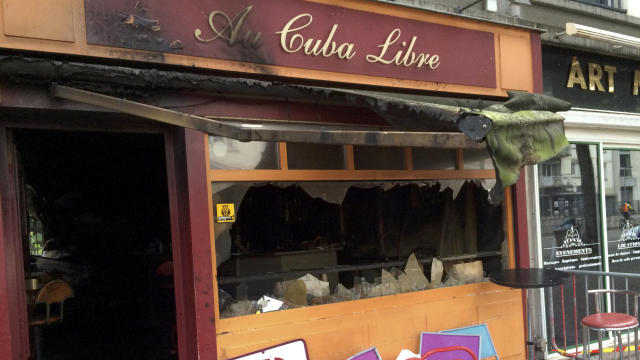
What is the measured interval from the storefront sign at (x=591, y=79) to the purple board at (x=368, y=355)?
14.2 feet

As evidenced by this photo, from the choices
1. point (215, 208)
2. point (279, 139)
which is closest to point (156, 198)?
point (215, 208)

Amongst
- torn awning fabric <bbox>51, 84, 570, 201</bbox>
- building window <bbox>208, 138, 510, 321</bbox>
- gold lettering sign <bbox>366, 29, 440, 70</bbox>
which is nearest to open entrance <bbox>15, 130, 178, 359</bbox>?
building window <bbox>208, 138, 510, 321</bbox>

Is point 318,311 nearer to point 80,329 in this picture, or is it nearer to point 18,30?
point 18,30

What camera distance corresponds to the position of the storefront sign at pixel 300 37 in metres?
3.81

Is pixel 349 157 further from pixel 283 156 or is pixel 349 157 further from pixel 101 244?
pixel 101 244

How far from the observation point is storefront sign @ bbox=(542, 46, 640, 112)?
21.9 feet

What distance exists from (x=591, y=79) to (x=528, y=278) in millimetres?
3595

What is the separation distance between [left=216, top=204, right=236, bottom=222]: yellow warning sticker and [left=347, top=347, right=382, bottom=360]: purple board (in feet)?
5.39

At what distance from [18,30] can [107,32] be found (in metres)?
0.58

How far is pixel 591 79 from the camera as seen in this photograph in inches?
275

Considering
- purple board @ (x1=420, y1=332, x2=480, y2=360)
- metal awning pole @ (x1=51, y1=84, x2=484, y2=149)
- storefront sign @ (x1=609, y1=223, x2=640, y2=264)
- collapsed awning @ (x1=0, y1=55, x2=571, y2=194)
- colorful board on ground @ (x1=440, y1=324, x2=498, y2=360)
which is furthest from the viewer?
storefront sign @ (x1=609, y1=223, x2=640, y2=264)

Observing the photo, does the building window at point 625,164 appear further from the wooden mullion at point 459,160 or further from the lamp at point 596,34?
the wooden mullion at point 459,160

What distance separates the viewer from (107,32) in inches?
146

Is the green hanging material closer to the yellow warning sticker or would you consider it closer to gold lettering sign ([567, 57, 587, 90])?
the yellow warning sticker
